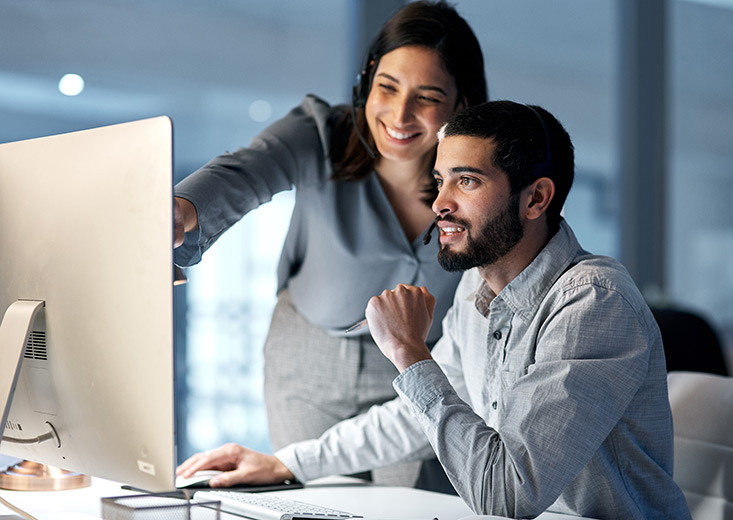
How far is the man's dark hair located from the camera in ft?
4.15

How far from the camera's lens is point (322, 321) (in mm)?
A: 1794

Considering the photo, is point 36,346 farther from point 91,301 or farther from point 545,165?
point 545,165

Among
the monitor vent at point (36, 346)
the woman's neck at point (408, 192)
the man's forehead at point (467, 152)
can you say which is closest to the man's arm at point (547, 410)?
the man's forehead at point (467, 152)

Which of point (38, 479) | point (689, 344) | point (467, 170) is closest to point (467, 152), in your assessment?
point (467, 170)

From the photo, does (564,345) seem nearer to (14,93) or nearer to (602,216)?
(14,93)

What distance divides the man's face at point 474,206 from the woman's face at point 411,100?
28 cm

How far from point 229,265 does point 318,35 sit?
956 millimetres

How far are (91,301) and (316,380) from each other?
2.88 feet

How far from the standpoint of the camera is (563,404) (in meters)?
1.08

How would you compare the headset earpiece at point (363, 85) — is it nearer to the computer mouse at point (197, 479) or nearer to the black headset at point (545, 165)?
the black headset at point (545, 165)

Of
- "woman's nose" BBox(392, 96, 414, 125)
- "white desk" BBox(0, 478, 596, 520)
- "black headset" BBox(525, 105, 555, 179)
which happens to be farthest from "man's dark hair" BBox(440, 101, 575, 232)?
"white desk" BBox(0, 478, 596, 520)

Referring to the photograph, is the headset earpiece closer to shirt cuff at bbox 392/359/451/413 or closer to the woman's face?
the woman's face

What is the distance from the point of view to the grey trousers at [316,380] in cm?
176

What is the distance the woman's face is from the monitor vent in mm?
783
